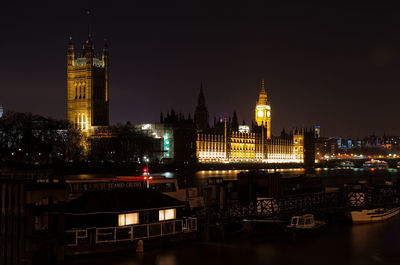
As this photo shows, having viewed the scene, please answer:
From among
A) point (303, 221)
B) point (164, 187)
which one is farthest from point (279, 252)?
point (164, 187)

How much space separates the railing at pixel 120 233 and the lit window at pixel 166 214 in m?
0.22

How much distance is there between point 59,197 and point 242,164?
14538 centimetres

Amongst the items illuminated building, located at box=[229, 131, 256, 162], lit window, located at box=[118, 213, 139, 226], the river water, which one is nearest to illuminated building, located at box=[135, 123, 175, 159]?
illuminated building, located at box=[229, 131, 256, 162]

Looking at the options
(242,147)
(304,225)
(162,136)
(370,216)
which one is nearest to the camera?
(304,225)

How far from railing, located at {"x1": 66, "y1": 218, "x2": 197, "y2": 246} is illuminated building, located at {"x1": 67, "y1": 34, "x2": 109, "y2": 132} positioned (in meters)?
121

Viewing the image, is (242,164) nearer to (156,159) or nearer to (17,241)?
(156,159)

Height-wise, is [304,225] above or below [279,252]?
above

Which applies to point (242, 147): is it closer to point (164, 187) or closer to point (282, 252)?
point (164, 187)

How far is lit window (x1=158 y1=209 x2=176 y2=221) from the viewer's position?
27.7 metres

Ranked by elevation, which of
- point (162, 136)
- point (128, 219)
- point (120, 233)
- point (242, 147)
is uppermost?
point (162, 136)

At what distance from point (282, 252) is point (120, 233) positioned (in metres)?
9.04

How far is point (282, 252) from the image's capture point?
28.9m

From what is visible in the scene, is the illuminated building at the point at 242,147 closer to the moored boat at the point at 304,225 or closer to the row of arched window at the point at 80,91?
the row of arched window at the point at 80,91

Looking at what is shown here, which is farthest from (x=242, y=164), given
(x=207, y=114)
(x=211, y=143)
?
(x=207, y=114)
